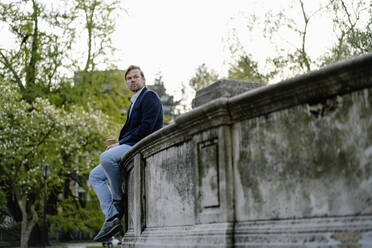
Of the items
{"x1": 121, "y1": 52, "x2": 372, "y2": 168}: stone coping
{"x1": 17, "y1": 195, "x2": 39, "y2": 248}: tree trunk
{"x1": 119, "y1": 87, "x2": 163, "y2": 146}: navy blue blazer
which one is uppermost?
{"x1": 119, "y1": 87, "x2": 163, "y2": 146}: navy blue blazer

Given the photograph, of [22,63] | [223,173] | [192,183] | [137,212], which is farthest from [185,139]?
[22,63]

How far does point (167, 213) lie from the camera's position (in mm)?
5199

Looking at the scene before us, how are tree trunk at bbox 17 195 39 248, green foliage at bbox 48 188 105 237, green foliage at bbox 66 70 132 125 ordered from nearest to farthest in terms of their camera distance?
tree trunk at bbox 17 195 39 248, green foliage at bbox 48 188 105 237, green foliage at bbox 66 70 132 125

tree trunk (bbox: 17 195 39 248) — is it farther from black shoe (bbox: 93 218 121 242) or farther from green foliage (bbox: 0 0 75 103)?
black shoe (bbox: 93 218 121 242)

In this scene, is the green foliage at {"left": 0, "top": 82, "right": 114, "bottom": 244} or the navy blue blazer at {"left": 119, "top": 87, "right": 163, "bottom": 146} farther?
the green foliage at {"left": 0, "top": 82, "right": 114, "bottom": 244}

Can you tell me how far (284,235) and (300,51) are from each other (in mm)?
19434

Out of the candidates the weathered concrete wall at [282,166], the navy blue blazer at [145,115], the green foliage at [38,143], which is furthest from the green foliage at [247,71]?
the weathered concrete wall at [282,166]

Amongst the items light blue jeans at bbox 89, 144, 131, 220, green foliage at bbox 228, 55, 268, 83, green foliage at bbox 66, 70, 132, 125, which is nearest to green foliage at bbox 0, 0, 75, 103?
green foliage at bbox 66, 70, 132, 125

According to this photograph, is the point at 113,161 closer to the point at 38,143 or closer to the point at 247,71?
the point at 247,71

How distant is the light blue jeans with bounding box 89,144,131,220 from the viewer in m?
6.49

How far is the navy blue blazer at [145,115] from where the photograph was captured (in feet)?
19.9

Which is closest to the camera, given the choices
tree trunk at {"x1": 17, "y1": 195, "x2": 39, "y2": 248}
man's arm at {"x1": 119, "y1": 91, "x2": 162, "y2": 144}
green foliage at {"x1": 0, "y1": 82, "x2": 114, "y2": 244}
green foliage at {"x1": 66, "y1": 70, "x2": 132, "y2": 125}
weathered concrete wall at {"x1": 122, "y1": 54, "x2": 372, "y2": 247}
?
weathered concrete wall at {"x1": 122, "y1": 54, "x2": 372, "y2": 247}

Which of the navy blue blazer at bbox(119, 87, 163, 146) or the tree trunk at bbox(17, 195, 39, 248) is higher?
the navy blue blazer at bbox(119, 87, 163, 146)

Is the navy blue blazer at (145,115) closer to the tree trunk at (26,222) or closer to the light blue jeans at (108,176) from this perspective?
the light blue jeans at (108,176)
